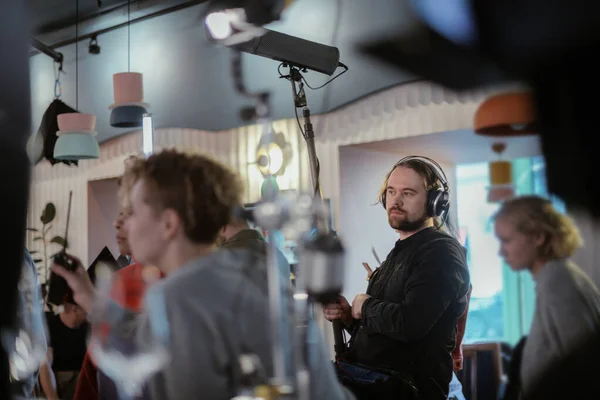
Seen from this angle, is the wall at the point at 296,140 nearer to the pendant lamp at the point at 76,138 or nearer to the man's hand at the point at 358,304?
the pendant lamp at the point at 76,138

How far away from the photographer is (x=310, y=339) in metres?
1.17

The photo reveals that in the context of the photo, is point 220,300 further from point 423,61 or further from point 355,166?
point 355,166

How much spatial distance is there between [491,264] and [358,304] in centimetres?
38

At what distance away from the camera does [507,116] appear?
137 cm

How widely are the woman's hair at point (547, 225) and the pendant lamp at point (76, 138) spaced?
934 millimetres

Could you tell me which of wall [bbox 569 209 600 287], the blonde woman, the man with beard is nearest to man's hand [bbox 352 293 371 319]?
the man with beard

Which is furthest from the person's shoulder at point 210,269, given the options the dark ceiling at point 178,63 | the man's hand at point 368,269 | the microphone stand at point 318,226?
the man's hand at point 368,269

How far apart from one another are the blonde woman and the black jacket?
11.5 inches

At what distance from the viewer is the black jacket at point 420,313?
1.60 meters

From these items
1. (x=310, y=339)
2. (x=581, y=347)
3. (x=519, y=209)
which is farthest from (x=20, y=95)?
(x=581, y=347)

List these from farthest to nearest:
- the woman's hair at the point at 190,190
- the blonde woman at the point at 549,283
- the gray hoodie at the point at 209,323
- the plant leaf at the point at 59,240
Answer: the plant leaf at the point at 59,240 → the blonde woman at the point at 549,283 → the woman's hair at the point at 190,190 → the gray hoodie at the point at 209,323

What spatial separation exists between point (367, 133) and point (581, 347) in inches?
25.6

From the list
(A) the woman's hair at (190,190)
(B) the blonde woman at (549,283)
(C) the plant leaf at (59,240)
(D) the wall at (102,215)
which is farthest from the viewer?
(C) the plant leaf at (59,240)

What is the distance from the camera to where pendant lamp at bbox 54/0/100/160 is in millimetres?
1608
